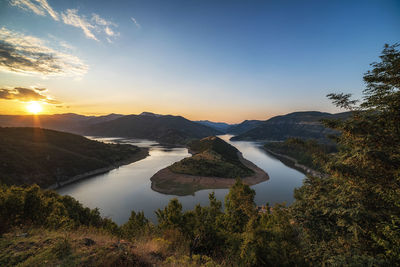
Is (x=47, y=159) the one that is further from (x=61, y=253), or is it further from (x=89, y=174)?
(x=61, y=253)

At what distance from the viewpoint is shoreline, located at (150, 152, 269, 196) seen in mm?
55594

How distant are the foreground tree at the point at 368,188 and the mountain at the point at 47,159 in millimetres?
78123

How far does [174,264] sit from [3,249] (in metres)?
7.37

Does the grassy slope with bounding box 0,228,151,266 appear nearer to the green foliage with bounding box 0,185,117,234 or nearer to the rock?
the rock

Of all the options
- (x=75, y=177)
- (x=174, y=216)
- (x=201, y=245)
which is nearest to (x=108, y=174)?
(x=75, y=177)

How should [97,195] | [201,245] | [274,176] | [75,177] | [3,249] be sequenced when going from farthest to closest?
[274,176] → [75,177] → [97,195] → [201,245] → [3,249]

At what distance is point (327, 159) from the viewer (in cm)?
948

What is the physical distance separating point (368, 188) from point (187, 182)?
59.1 m

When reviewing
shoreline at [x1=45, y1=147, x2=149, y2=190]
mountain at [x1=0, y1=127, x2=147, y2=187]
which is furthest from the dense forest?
mountain at [x1=0, y1=127, x2=147, y2=187]

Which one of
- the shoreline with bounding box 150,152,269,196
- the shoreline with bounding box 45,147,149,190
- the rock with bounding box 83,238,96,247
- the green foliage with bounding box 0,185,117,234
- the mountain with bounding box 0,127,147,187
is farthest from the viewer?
the shoreline with bounding box 45,147,149,190

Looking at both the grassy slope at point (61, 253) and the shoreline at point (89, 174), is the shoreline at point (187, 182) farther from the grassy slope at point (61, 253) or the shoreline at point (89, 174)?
the grassy slope at point (61, 253)

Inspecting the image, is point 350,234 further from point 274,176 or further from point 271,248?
point 274,176

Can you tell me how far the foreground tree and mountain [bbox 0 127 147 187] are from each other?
7812 cm

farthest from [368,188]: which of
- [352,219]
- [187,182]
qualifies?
[187,182]
